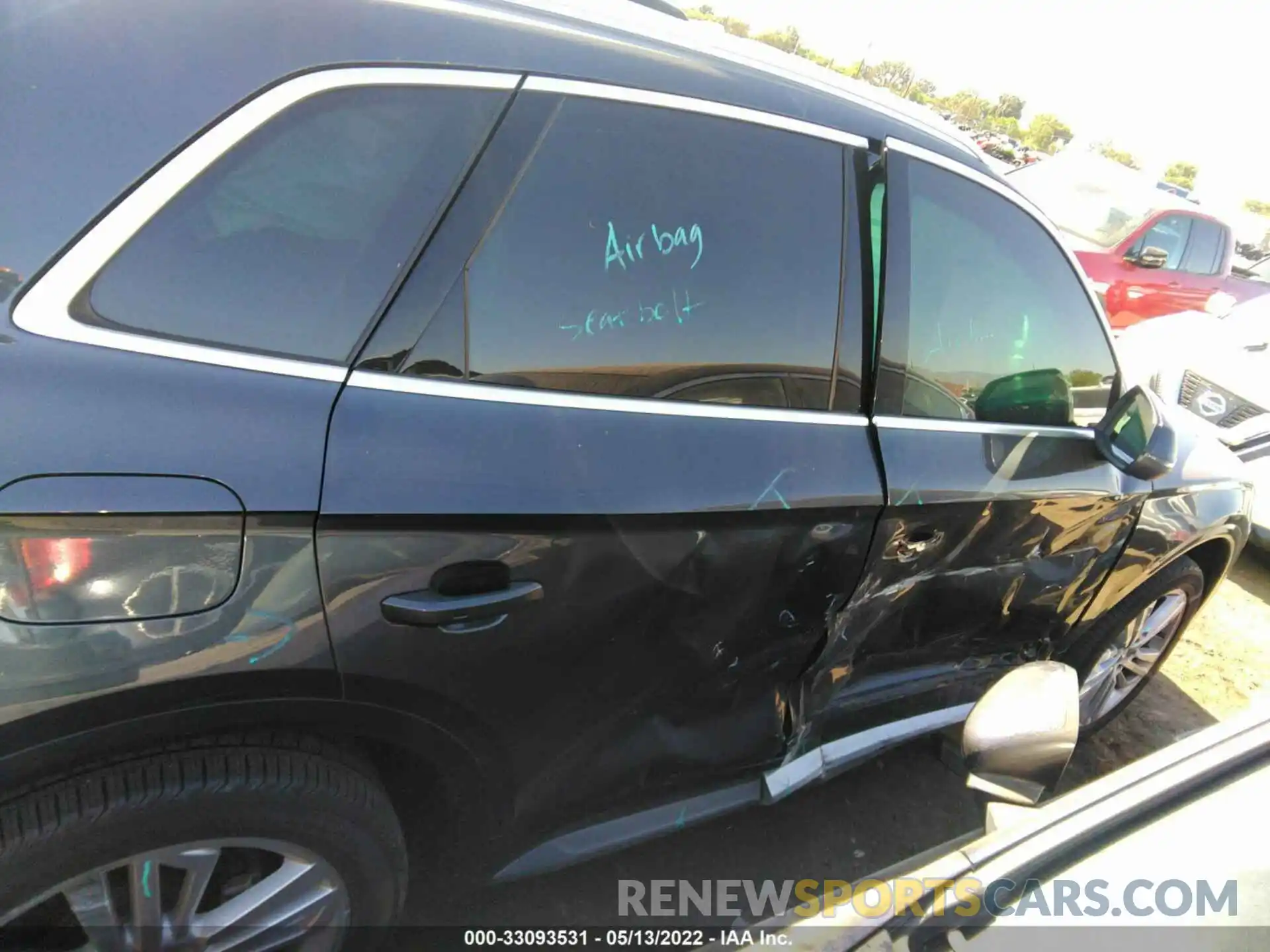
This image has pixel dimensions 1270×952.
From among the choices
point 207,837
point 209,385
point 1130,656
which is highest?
point 209,385

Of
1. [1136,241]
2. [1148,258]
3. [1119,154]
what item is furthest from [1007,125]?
[1148,258]

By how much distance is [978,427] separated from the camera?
1.92 meters

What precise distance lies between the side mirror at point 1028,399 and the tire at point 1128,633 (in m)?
0.89

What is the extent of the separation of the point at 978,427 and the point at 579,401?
1.08 metres

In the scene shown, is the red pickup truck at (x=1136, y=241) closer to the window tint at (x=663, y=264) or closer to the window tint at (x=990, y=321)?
the window tint at (x=990, y=321)

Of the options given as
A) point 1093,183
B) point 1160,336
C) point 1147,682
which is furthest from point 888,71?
point 1147,682

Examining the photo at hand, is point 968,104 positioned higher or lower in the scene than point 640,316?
higher

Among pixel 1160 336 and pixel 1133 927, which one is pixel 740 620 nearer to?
pixel 1133 927

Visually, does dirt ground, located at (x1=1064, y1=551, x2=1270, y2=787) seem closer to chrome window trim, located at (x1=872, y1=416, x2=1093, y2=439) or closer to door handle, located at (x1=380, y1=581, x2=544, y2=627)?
chrome window trim, located at (x1=872, y1=416, x2=1093, y2=439)

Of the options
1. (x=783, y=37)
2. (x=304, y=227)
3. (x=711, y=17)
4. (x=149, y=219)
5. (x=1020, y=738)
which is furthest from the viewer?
(x=783, y=37)

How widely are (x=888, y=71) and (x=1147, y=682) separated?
45540mm

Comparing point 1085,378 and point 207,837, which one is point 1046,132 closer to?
point 1085,378

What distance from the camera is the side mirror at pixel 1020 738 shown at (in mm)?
1359

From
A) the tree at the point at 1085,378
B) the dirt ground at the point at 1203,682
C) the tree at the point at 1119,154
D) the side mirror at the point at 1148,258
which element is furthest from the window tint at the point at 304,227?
the tree at the point at 1119,154
